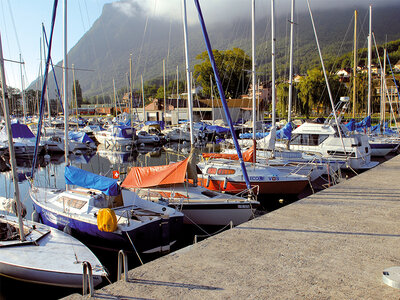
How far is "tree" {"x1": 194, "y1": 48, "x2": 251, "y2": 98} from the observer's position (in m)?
73.6

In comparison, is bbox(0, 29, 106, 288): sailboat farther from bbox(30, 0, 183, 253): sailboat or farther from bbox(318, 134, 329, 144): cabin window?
bbox(318, 134, 329, 144): cabin window

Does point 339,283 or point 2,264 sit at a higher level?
point 339,283

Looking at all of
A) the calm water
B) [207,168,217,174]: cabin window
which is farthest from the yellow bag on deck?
[207,168,217,174]: cabin window

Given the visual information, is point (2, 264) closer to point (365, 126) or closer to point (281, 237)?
point (281, 237)

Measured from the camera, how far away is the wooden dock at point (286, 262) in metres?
4.74

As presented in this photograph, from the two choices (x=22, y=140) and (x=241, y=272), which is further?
(x=22, y=140)

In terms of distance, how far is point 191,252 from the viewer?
20.1ft

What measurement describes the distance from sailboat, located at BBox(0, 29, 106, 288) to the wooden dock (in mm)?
3263

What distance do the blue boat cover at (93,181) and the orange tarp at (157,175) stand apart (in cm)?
183

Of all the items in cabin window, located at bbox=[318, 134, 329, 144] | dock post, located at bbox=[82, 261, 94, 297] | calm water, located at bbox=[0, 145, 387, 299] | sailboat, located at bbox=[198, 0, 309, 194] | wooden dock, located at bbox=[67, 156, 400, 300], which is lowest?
calm water, located at bbox=[0, 145, 387, 299]

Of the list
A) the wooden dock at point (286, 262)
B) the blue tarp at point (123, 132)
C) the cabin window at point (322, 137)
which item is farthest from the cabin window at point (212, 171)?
the blue tarp at point (123, 132)

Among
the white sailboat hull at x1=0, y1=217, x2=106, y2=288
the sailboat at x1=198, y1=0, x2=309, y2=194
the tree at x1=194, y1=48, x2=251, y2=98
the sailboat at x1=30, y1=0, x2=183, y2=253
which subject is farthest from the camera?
the tree at x1=194, y1=48, x2=251, y2=98

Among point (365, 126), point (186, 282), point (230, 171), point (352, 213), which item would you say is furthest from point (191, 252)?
point (365, 126)

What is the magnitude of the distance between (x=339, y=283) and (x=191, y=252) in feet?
8.07
